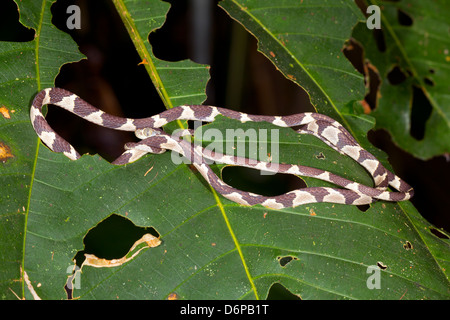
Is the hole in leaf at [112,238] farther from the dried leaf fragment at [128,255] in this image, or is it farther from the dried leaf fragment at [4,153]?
the dried leaf fragment at [4,153]

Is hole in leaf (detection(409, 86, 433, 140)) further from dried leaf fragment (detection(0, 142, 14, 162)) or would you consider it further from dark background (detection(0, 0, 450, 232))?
dried leaf fragment (detection(0, 142, 14, 162))

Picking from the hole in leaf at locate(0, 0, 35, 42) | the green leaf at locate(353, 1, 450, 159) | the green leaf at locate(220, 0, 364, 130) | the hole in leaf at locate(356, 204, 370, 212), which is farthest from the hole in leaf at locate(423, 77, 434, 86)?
the hole in leaf at locate(0, 0, 35, 42)

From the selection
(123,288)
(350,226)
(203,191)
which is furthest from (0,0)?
(350,226)

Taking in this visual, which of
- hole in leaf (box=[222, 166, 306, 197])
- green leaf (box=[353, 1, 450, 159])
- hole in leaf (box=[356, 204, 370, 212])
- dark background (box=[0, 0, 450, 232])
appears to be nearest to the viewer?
hole in leaf (box=[356, 204, 370, 212])

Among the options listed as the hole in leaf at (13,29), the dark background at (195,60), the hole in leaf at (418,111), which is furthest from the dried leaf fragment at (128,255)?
the hole in leaf at (418,111)

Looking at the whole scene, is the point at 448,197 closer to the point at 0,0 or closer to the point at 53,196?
the point at 53,196

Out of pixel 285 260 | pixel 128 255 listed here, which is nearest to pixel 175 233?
pixel 128 255

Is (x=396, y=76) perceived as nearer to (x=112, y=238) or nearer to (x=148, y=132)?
(x=148, y=132)
